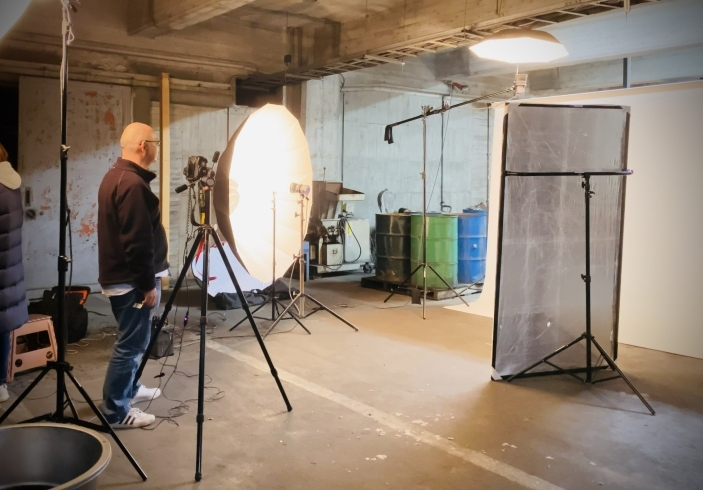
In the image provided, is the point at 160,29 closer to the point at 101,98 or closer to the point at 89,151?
the point at 101,98

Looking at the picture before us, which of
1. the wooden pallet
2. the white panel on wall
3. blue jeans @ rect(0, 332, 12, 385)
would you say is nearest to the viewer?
blue jeans @ rect(0, 332, 12, 385)

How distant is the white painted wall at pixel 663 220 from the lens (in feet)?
15.1

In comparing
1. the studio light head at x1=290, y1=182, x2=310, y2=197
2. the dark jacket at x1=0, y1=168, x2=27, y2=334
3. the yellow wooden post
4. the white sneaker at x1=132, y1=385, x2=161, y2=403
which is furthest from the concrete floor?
the yellow wooden post

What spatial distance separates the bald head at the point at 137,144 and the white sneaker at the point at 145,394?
1389mm

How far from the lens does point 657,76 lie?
9773 millimetres

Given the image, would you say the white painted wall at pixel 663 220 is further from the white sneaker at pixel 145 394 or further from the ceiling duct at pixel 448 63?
the ceiling duct at pixel 448 63

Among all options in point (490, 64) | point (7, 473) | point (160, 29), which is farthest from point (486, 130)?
point (7, 473)

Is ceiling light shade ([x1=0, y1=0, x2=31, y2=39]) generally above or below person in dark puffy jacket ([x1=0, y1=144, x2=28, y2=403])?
above

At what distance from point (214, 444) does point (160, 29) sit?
5.31m

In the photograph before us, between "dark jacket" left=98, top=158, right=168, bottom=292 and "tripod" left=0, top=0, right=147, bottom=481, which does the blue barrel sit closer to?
"dark jacket" left=98, top=158, right=168, bottom=292

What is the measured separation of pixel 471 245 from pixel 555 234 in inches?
126

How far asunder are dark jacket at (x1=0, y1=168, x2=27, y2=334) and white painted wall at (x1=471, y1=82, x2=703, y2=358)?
359 cm

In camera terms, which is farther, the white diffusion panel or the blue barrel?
the blue barrel

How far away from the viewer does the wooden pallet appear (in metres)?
6.84
